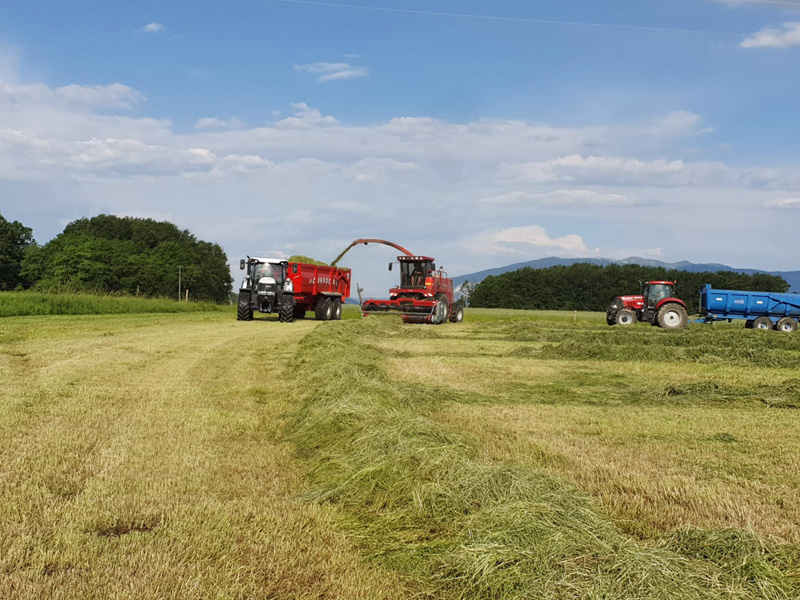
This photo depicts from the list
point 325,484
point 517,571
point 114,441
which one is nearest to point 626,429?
point 325,484

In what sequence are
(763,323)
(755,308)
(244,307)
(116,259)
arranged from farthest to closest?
(116,259), (755,308), (763,323), (244,307)

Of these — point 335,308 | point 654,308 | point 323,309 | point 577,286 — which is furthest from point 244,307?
point 577,286

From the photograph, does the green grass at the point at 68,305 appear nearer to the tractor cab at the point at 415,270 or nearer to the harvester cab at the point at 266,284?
the harvester cab at the point at 266,284

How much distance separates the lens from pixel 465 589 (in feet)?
12.4

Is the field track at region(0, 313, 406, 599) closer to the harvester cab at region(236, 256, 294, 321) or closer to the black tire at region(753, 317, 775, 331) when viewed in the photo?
the harvester cab at region(236, 256, 294, 321)

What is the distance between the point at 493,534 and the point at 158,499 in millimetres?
2453

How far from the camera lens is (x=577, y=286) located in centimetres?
8862

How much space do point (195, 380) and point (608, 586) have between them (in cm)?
865

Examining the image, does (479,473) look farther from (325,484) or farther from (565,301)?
(565,301)

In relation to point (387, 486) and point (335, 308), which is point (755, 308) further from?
point (387, 486)

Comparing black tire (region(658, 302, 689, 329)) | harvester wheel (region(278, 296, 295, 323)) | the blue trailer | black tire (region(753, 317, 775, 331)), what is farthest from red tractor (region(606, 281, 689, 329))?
harvester wheel (region(278, 296, 295, 323))

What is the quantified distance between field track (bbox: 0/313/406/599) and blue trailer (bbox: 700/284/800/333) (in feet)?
89.0

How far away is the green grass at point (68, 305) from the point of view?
28.7 m

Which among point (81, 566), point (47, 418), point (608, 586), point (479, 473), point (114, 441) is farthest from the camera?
point (47, 418)
